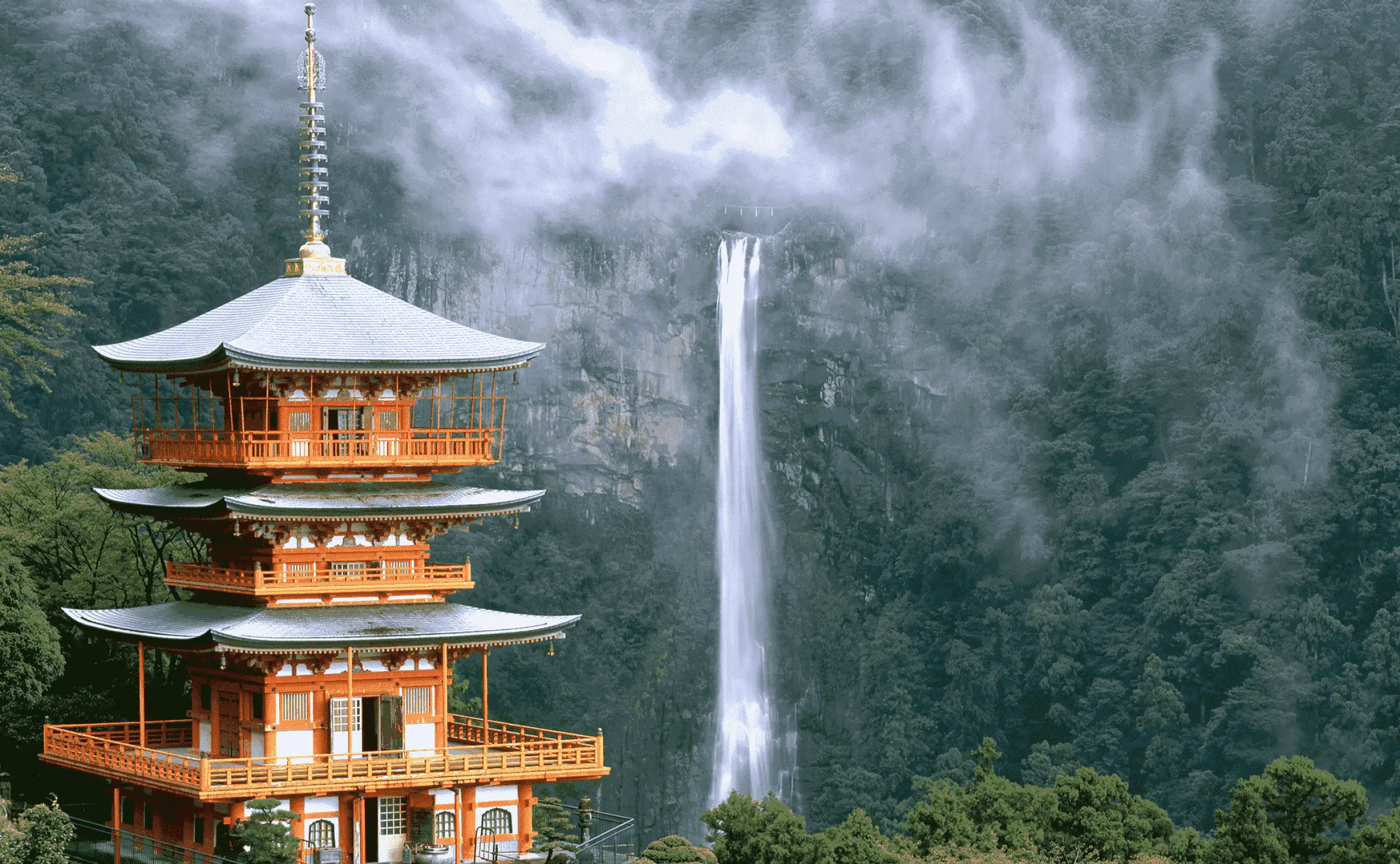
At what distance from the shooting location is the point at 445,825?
129 ft

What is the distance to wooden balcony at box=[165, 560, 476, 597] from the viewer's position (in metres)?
39.4

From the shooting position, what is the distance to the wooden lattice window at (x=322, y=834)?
3797 centimetres

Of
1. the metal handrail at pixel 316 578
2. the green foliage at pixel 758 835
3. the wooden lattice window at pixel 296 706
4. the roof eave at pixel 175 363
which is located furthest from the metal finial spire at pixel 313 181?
the green foliage at pixel 758 835

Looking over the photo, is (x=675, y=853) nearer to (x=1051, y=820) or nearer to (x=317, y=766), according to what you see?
(x=317, y=766)

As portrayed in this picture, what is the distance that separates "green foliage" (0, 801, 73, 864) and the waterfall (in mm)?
58797

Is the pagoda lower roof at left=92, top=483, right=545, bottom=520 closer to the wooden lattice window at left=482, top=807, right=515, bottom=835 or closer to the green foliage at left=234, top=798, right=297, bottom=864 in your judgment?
the green foliage at left=234, top=798, right=297, bottom=864

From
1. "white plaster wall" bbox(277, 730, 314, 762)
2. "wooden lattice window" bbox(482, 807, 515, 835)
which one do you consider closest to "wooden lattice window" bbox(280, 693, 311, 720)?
"white plaster wall" bbox(277, 730, 314, 762)

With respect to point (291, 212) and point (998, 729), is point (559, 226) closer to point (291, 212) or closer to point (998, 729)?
point (291, 212)

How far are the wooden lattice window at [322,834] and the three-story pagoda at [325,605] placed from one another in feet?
0.16

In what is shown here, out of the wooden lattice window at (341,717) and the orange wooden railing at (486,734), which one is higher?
the wooden lattice window at (341,717)

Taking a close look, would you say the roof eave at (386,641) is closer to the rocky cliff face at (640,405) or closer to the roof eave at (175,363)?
the roof eave at (175,363)

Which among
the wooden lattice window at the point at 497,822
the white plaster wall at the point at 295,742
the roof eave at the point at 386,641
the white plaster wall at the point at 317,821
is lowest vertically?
the wooden lattice window at the point at 497,822

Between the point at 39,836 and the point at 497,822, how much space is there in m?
8.64

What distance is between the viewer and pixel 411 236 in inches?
3856
